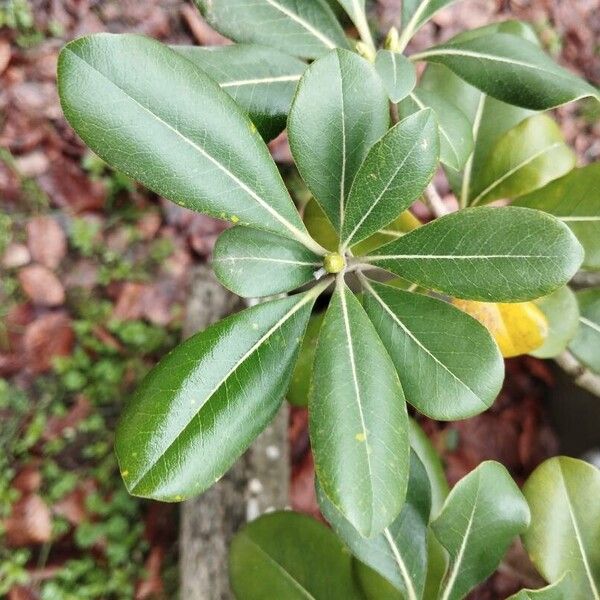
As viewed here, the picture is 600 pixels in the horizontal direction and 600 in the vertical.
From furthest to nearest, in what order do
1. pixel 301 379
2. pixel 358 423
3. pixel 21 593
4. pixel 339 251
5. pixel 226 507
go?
pixel 21 593
pixel 226 507
pixel 301 379
pixel 339 251
pixel 358 423

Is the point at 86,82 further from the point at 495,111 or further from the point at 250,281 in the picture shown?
the point at 495,111

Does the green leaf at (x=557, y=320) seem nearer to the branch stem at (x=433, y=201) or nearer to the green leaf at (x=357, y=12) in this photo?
the branch stem at (x=433, y=201)

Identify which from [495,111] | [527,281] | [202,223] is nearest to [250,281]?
[527,281]

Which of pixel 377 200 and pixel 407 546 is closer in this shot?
pixel 377 200

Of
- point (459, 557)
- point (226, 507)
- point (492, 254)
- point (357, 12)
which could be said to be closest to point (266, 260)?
point (492, 254)

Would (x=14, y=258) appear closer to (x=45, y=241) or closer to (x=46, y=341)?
(x=45, y=241)
